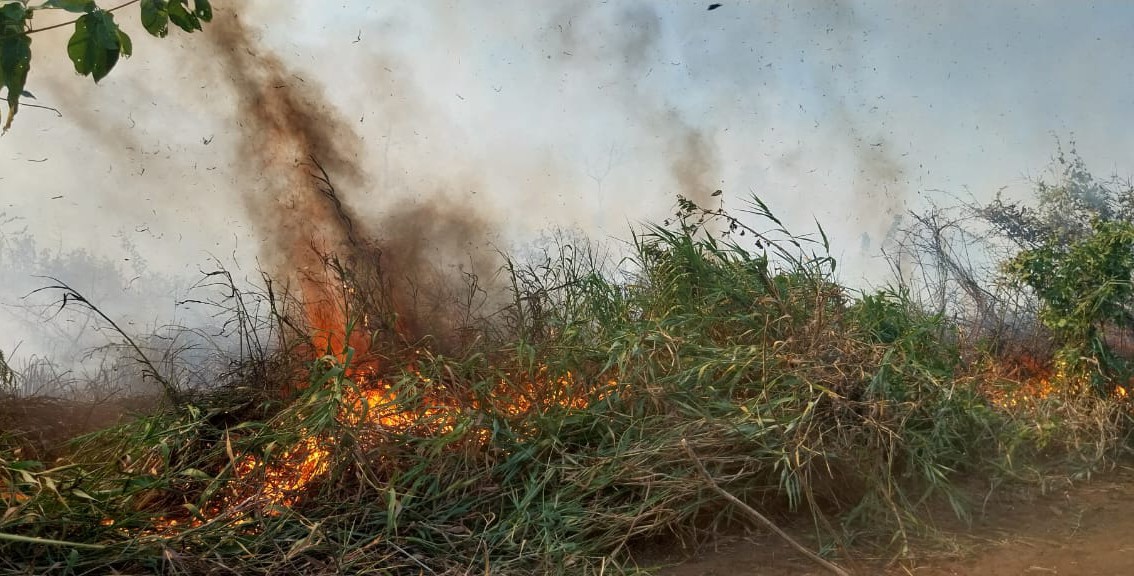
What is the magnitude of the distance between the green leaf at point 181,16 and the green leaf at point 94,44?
0.79ft

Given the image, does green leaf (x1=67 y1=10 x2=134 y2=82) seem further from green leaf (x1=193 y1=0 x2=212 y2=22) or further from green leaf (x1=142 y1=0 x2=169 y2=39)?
green leaf (x1=193 y1=0 x2=212 y2=22)

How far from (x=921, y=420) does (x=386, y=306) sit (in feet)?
11.3

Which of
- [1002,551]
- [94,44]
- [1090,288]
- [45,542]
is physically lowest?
[1002,551]

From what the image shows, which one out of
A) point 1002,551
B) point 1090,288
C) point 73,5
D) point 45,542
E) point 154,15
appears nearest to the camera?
point 73,5

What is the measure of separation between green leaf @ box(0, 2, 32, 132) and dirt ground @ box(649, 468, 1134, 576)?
299 cm

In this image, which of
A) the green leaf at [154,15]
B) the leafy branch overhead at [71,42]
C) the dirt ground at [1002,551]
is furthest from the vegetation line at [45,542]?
the dirt ground at [1002,551]

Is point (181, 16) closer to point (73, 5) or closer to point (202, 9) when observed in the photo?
point (202, 9)

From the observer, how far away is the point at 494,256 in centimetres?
672

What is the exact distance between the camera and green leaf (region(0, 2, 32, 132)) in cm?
249

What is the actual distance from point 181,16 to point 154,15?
0.53 feet

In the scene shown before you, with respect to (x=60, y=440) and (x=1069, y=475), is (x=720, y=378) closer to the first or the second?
(x=1069, y=475)

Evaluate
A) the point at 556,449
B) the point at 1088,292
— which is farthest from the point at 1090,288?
the point at 556,449

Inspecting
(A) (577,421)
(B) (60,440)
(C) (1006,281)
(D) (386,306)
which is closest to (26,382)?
(B) (60,440)

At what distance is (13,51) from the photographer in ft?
8.31
